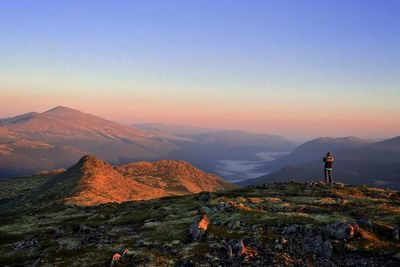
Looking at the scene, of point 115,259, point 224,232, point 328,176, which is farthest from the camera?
point 328,176

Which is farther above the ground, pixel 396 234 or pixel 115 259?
pixel 396 234

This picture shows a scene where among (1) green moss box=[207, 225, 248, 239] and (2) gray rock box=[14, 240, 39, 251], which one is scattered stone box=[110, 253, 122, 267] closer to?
(1) green moss box=[207, 225, 248, 239]

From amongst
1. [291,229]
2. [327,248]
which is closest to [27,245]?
[291,229]

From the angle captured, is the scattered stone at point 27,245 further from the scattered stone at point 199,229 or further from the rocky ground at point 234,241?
the scattered stone at point 199,229

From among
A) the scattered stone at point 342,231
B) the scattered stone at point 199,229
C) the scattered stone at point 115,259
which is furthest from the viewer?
the scattered stone at point 199,229

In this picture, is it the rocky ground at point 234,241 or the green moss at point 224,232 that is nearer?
the rocky ground at point 234,241

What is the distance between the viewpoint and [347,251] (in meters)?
38.1

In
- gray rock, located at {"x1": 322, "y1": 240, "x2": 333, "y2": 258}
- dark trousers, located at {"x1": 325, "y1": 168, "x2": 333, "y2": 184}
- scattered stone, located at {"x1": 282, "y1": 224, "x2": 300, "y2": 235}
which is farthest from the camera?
dark trousers, located at {"x1": 325, "y1": 168, "x2": 333, "y2": 184}

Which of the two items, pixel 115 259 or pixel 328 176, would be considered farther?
pixel 328 176

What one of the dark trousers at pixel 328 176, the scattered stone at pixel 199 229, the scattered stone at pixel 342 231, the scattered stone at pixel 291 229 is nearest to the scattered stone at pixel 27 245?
the scattered stone at pixel 199 229

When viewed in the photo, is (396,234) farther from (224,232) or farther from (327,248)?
(224,232)

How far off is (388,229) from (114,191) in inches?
5891

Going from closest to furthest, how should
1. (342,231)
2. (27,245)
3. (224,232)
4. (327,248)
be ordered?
(327,248) < (342,231) < (224,232) < (27,245)

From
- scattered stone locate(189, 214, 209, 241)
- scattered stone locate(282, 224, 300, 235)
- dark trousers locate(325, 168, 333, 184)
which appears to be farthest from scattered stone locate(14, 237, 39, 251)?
dark trousers locate(325, 168, 333, 184)
